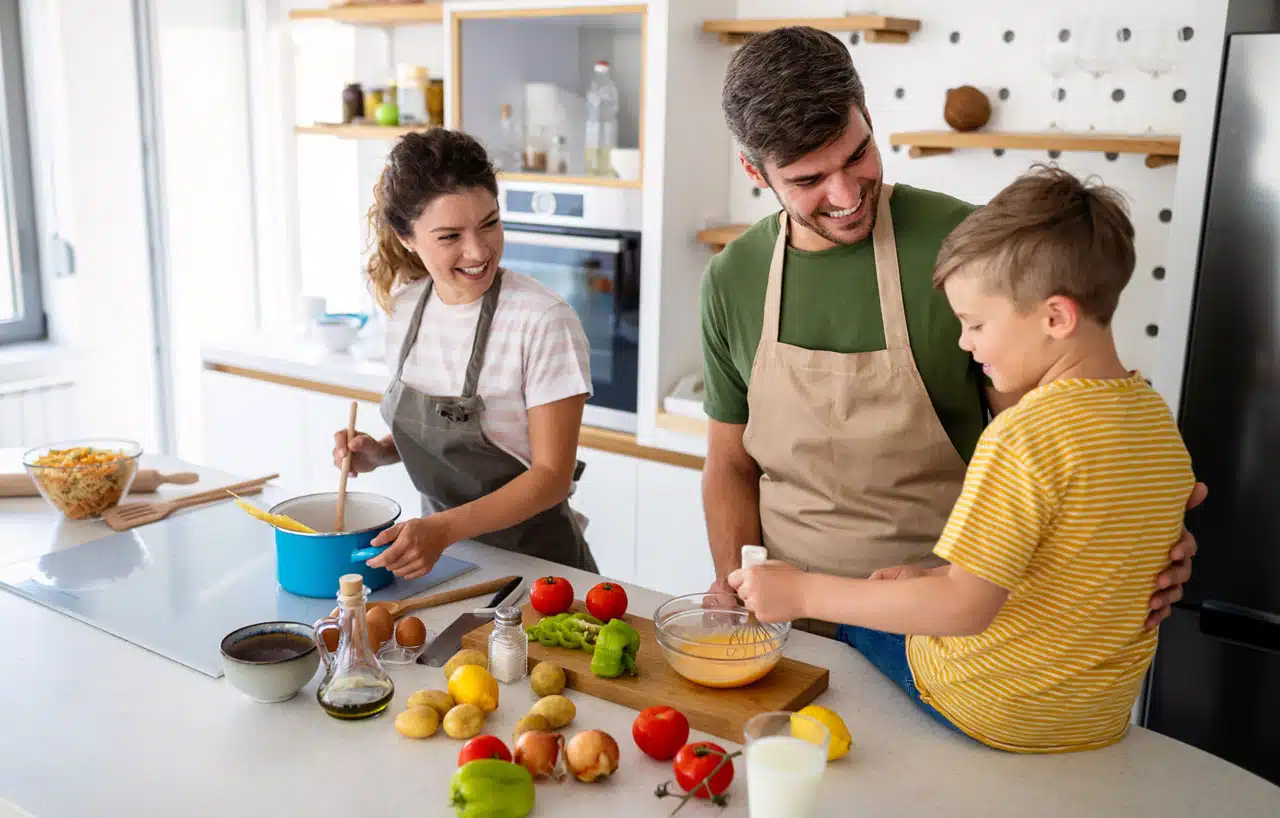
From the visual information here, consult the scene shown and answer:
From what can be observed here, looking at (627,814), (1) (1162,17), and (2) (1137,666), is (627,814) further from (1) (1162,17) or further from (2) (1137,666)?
(1) (1162,17)

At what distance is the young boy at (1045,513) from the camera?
116 centimetres

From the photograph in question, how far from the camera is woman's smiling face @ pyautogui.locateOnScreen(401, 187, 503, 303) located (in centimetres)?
189

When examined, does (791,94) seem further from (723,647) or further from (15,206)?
(15,206)

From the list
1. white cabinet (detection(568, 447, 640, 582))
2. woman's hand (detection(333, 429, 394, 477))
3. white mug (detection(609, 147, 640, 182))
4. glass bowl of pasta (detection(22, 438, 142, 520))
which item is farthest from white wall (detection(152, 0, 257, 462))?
woman's hand (detection(333, 429, 394, 477))

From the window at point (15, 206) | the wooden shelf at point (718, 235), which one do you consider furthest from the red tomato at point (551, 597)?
the window at point (15, 206)

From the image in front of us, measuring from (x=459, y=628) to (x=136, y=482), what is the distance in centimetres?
91

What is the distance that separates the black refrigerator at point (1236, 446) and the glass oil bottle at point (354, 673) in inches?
63.1

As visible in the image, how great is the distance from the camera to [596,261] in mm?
3201

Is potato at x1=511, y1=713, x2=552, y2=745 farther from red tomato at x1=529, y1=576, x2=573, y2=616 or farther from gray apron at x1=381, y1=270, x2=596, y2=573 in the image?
gray apron at x1=381, y1=270, x2=596, y2=573

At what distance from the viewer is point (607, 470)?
3191 mm

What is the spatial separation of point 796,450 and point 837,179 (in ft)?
1.39

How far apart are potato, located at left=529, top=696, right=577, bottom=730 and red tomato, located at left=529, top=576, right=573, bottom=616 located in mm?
263

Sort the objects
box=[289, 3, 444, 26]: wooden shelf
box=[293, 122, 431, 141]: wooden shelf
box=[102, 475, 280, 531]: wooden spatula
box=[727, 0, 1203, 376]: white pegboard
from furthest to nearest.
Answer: box=[293, 122, 431, 141]: wooden shelf < box=[289, 3, 444, 26]: wooden shelf < box=[727, 0, 1203, 376]: white pegboard < box=[102, 475, 280, 531]: wooden spatula

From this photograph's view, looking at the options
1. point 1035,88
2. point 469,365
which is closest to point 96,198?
point 469,365
